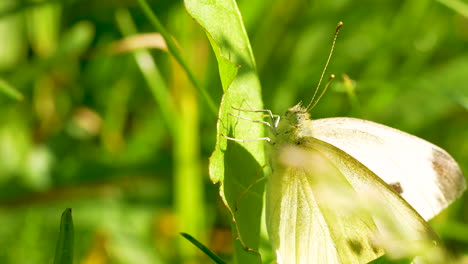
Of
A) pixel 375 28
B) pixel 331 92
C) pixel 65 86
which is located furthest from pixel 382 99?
pixel 65 86

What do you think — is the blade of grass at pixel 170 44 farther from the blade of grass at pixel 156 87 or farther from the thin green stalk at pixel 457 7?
the thin green stalk at pixel 457 7

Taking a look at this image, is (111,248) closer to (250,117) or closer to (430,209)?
(250,117)

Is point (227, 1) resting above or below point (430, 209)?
above

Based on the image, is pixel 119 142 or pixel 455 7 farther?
pixel 119 142

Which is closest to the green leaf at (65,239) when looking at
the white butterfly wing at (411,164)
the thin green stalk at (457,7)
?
the white butterfly wing at (411,164)

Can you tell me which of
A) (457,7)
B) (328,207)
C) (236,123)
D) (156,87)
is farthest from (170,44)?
(457,7)

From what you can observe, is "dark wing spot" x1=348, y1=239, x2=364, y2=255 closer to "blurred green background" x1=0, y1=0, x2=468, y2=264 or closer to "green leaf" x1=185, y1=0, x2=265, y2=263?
"green leaf" x1=185, y1=0, x2=265, y2=263

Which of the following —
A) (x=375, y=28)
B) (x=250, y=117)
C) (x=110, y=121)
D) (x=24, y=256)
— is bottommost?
(x=24, y=256)
